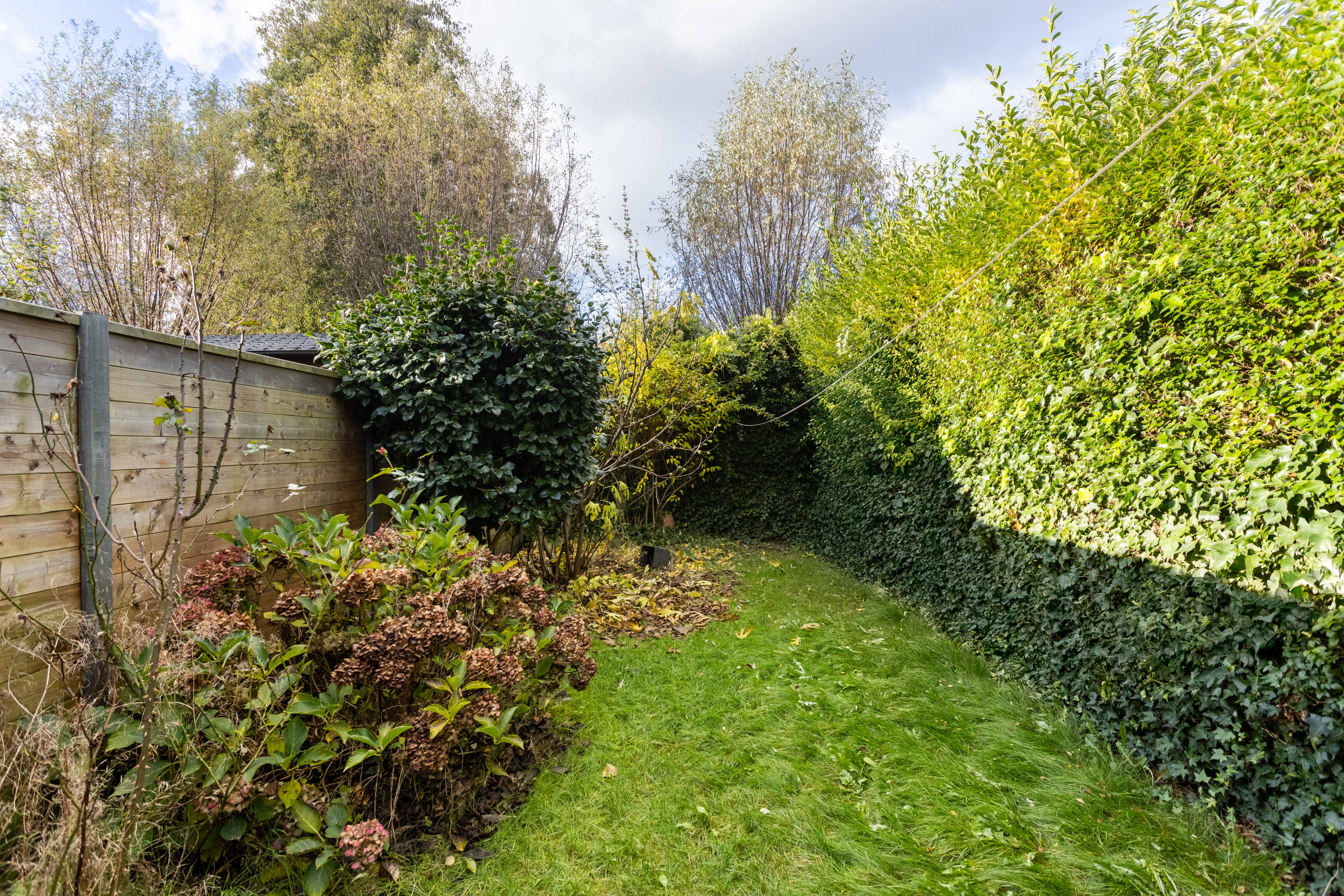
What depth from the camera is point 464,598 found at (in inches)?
86.2

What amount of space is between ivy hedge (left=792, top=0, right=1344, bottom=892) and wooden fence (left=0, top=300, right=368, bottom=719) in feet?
10.1

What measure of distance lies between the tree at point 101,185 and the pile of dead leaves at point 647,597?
5215 mm

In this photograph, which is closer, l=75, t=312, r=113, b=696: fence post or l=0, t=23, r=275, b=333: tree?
l=75, t=312, r=113, b=696: fence post

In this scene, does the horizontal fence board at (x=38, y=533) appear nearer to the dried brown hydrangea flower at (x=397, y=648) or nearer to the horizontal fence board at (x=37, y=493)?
the horizontal fence board at (x=37, y=493)

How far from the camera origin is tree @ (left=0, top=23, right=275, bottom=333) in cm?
630

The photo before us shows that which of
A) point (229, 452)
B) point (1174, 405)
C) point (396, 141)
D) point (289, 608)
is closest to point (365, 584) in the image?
point (289, 608)

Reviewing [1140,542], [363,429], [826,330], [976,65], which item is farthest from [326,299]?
[1140,542]

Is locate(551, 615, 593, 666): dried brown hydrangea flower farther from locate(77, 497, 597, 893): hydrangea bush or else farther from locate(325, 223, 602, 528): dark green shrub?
locate(325, 223, 602, 528): dark green shrub

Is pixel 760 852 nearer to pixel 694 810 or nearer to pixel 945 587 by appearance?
pixel 694 810

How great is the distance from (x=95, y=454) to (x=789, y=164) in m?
13.5

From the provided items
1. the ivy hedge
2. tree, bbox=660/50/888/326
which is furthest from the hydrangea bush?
tree, bbox=660/50/888/326

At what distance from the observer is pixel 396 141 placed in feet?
31.7

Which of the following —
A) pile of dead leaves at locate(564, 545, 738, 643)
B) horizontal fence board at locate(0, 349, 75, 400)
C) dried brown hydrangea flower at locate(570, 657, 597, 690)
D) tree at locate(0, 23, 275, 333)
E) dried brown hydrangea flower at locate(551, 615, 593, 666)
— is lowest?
pile of dead leaves at locate(564, 545, 738, 643)

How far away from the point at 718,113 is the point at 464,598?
47.8 feet
